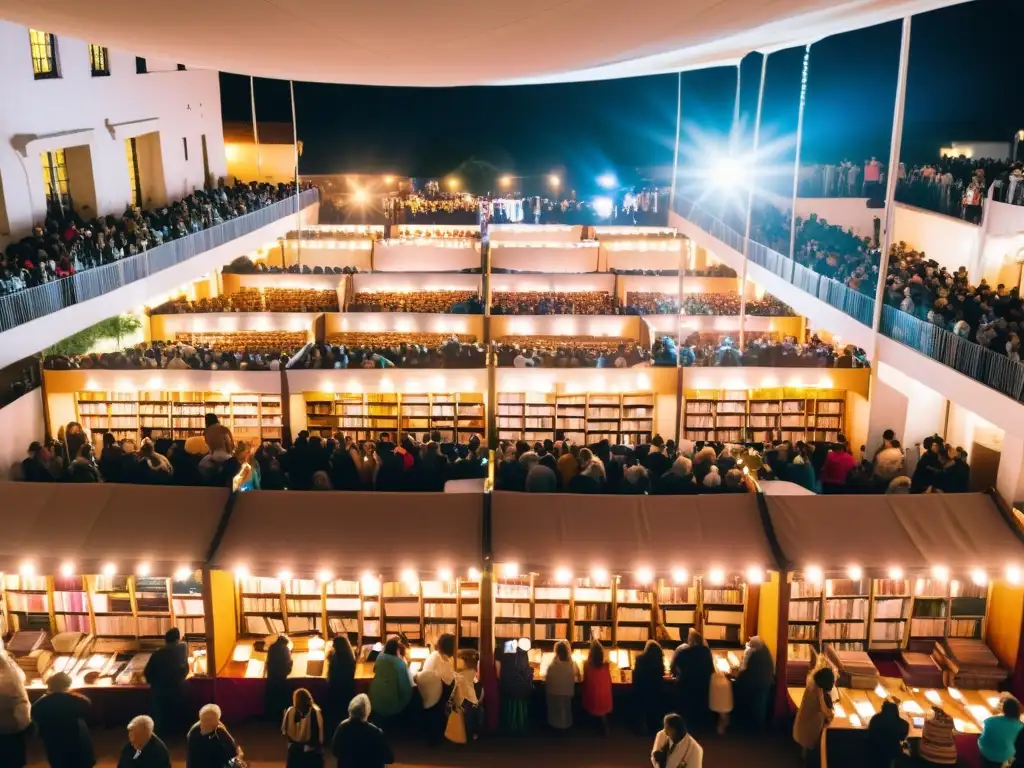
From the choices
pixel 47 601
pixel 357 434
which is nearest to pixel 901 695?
pixel 47 601

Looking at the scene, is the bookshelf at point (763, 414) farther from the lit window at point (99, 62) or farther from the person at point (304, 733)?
the lit window at point (99, 62)

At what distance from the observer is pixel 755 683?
7.33 m

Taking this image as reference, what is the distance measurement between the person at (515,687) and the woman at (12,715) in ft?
12.5

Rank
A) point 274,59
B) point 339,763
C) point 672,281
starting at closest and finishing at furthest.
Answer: point 339,763 → point 274,59 → point 672,281

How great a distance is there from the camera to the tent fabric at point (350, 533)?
24.3ft

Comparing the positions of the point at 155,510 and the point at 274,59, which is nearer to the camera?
the point at 155,510

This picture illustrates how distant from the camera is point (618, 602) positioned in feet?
27.0

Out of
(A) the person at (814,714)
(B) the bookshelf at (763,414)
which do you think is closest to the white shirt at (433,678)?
(A) the person at (814,714)

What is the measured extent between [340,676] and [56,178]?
50.0 feet

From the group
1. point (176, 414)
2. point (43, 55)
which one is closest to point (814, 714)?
point (176, 414)

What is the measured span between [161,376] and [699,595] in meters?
8.83

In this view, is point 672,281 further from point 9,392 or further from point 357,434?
point 9,392

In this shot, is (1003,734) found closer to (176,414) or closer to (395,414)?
(395,414)

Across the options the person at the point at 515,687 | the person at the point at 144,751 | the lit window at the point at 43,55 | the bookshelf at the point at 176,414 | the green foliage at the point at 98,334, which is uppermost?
the lit window at the point at 43,55
